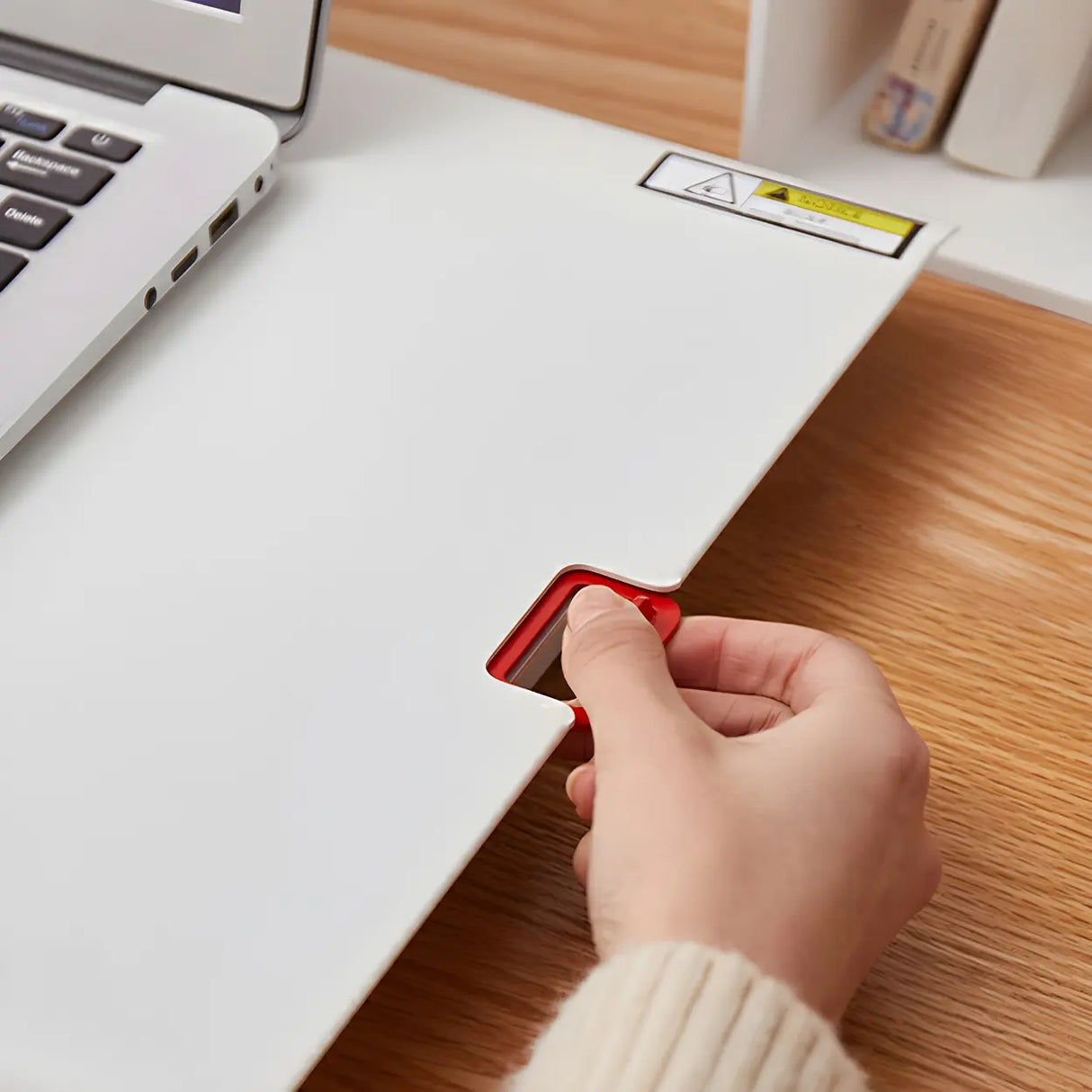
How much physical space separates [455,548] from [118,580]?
10 cm

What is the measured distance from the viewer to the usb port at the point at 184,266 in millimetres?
510

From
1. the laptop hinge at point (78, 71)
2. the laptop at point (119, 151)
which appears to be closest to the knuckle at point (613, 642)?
the laptop at point (119, 151)

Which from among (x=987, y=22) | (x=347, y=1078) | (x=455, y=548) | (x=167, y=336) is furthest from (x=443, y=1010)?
(x=987, y=22)

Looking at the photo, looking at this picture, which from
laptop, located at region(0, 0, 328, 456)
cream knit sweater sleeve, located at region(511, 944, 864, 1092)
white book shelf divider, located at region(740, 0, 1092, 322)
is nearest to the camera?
cream knit sweater sleeve, located at region(511, 944, 864, 1092)

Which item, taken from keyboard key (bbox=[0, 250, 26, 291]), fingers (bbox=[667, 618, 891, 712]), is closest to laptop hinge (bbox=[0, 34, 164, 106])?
keyboard key (bbox=[0, 250, 26, 291])

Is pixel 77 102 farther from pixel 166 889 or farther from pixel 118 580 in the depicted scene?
pixel 166 889

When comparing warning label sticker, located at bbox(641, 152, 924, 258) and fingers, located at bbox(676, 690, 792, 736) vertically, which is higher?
warning label sticker, located at bbox(641, 152, 924, 258)

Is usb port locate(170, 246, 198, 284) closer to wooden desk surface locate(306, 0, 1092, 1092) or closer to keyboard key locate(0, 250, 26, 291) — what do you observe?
keyboard key locate(0, 250, 26, 291)

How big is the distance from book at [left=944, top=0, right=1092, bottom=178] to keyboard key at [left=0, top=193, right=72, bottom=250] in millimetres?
428

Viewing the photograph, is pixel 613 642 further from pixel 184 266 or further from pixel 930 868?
pixel 184 266

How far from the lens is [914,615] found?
19.6 inches

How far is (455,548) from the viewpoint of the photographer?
1.43 ft

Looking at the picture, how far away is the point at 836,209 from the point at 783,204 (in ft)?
0.07

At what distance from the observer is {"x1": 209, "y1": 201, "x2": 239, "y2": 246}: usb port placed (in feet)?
1.73
